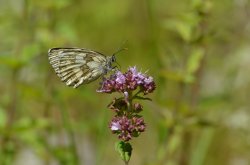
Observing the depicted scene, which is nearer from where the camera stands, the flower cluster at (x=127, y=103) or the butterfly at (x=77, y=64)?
the flower cluster at (x=127, y=103)

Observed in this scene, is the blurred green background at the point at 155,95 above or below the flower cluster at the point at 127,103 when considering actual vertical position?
Result: above

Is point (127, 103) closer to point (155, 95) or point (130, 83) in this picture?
point (130, 83)

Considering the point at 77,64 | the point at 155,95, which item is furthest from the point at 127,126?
the point at 155,95

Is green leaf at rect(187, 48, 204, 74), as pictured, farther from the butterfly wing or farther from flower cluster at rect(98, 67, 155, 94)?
flower cluster at rect(98, 67, 155, 94)

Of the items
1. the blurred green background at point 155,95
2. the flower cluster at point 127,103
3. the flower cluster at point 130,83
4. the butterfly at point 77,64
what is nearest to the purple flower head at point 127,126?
the flower cluster at point 127,103

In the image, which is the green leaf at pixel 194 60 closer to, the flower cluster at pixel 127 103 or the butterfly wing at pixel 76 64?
the butterfly wing at pixel 76 64

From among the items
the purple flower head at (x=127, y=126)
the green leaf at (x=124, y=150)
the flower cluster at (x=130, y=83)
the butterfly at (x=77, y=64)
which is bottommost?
the green leaf at (x=124, y=150)

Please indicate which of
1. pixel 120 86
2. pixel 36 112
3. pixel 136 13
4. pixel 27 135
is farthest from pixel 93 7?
pixel 120 86

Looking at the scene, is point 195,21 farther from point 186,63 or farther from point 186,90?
point 186,90
